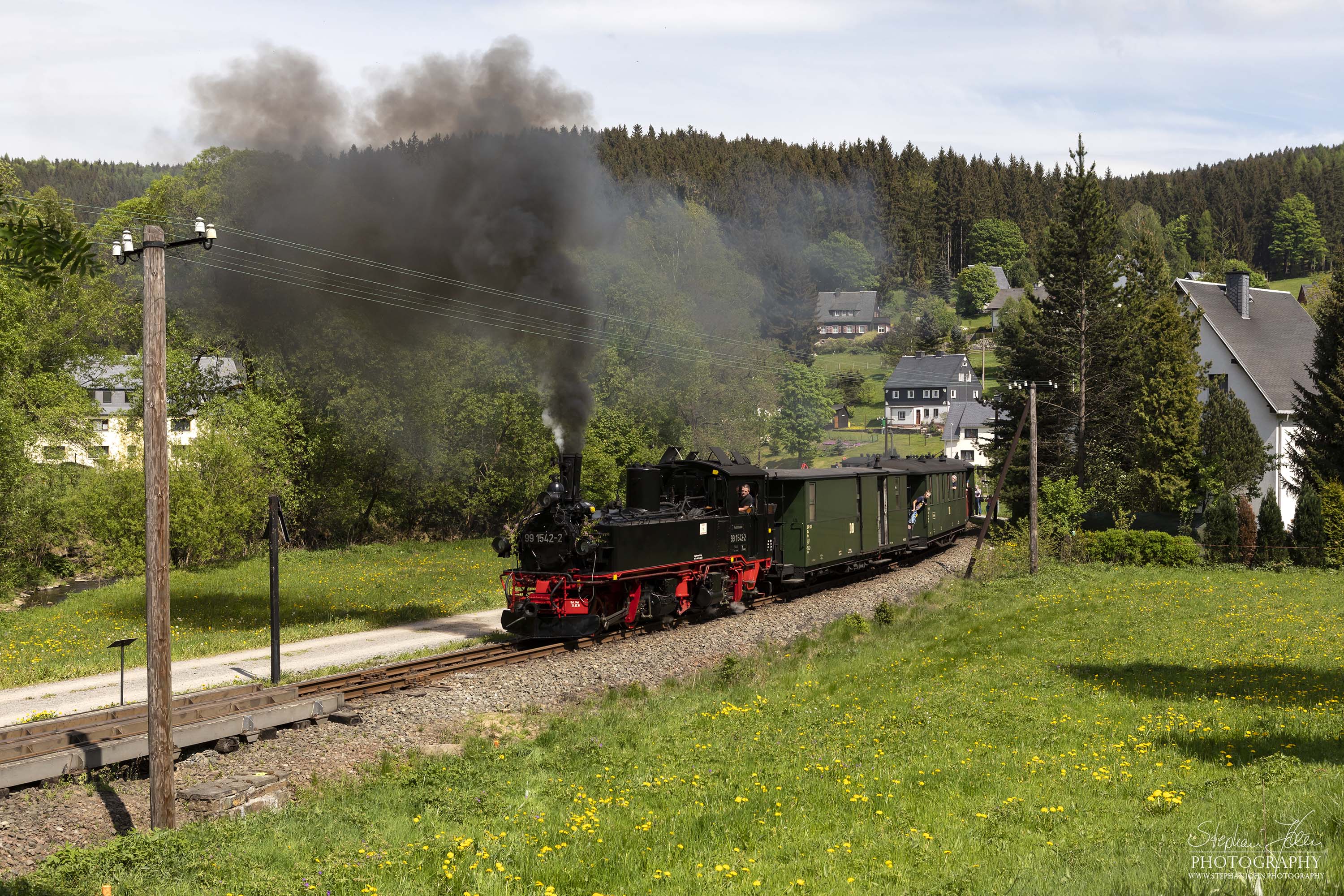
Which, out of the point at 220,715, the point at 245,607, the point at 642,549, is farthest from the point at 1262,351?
the point at 220,715

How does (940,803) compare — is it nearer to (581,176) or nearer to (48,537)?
(581,176)

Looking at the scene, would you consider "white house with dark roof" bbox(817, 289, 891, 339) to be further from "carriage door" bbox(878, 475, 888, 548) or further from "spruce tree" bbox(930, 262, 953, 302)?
"carriage door" bbox(878, 475, 888, 548)

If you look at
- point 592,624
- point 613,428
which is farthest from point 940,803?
point 613,428

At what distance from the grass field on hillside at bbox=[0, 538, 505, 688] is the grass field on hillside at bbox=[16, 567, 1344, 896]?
1005 centimetres

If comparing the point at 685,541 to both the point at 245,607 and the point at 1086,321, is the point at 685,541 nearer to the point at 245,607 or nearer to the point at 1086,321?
the point at 245,607

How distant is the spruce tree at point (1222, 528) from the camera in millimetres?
33062

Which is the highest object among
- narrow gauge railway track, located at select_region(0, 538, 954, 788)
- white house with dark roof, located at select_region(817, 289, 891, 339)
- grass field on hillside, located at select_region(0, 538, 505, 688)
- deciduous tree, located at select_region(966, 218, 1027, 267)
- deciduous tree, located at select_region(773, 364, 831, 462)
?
deciduous tree, located at select_region(966, 218, 1027, 267)

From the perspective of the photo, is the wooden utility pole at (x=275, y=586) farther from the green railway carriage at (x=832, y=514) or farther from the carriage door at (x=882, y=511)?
the carriage door at (x=882, y=511)

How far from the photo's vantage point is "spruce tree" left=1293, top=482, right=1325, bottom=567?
1258 inches

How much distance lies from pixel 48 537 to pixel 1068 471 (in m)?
39.5

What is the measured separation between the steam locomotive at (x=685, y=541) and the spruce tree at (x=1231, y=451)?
18.8m

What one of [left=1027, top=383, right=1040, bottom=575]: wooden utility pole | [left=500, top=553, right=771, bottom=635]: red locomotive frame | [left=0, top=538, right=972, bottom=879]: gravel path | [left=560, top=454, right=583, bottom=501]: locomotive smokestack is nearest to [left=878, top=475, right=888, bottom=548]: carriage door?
[left=0, top=538, right=972, bottom=879]: gravel path

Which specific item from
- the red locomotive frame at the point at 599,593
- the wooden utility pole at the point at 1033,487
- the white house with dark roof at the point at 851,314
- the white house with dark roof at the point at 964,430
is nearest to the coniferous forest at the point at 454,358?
the red locomotive frame at the point at 599,593

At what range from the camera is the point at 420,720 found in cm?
1388
